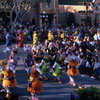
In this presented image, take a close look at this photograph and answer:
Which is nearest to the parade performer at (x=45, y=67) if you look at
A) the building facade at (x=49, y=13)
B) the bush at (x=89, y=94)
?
the bush at (x=89, y=94)

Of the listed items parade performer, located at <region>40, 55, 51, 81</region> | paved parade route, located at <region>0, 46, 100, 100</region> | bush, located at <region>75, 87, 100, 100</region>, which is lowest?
paved parade route, located at <region>0, 46, 100, 100</region>

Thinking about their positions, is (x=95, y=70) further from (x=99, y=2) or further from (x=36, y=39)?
(x=99, y=2)

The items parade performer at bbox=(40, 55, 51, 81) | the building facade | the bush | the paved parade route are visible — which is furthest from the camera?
the building facade

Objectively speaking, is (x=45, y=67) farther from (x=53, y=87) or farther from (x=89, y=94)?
(x=89, y=94)

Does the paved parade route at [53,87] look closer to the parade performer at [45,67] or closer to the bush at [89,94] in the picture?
the parade performer at [45,67]

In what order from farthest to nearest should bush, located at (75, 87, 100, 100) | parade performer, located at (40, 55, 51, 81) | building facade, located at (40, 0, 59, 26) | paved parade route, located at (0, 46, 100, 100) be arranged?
building facade, located at (40, 0, 59, 26) < parade performer, located at (40, 55, 51, 81) < paved parade route, located at (0, 46, 100, 100) < bush, located at (75, 87, 100, 100)

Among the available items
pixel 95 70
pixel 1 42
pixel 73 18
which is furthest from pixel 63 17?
pixel 95 70

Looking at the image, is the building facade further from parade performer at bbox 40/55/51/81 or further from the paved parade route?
parade performer at bbox 40/55/51/81

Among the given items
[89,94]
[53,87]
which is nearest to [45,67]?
[53,87]

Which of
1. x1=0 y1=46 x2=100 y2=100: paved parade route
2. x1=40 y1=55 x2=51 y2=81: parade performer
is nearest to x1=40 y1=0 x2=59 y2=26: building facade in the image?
x1=0 y1=46 x2=100 y2=100: paved parade route

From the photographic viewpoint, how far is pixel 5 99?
7.54m

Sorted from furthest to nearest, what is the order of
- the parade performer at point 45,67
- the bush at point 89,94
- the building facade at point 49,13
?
the building facade at point 49,13 → the parade performer at point 45,67 → the bush at point 89,94

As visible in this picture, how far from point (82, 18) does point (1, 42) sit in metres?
19.6

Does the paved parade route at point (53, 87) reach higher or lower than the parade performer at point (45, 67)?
lower
